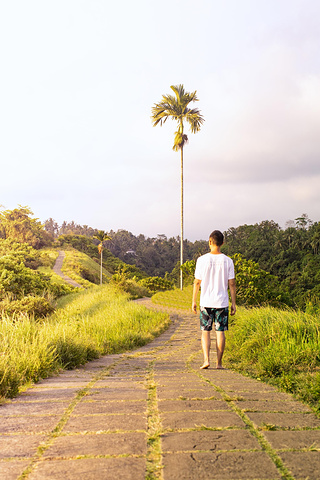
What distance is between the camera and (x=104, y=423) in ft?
7.87

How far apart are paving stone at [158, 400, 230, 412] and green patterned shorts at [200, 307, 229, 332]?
1.86 m

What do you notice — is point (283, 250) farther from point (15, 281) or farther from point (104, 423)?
point (104, 423)

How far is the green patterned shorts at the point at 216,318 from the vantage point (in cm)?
478

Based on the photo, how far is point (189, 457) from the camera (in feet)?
6.19

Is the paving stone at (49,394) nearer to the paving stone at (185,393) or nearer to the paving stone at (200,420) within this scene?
the paving stone at (185,393)

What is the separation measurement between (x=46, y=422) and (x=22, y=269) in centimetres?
1983

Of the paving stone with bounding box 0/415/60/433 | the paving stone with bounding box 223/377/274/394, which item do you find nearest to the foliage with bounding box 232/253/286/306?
the paving stone with bounding box 223/377/274/394

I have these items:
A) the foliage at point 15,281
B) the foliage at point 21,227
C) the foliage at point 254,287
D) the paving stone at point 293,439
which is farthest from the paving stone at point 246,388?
the foliage at point 21,227

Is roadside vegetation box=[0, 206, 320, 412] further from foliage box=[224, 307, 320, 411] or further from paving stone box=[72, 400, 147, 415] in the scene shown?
paving stone box=[72, 400, 147, 415]

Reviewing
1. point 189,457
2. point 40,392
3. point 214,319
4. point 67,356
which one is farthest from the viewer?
point 67,356

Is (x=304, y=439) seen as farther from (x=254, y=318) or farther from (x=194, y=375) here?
(x=254, y=318)

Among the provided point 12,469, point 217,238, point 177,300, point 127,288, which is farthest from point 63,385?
point 127,288

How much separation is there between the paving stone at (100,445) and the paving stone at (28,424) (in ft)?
0.89

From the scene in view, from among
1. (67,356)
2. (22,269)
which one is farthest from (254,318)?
(22,269)
